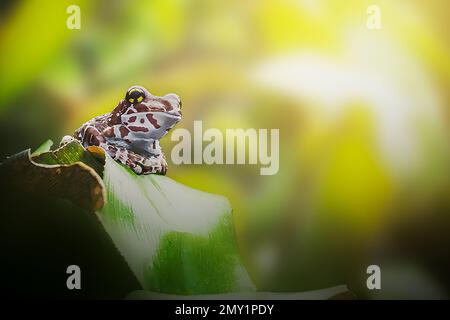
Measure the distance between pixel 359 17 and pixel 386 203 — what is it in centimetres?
108

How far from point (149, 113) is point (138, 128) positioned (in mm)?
107

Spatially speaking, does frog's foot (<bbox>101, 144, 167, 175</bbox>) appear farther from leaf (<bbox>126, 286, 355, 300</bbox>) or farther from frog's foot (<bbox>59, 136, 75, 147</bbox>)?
leaf (<bbox>126, 286, 355, 300</bbox>)

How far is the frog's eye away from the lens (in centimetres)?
379

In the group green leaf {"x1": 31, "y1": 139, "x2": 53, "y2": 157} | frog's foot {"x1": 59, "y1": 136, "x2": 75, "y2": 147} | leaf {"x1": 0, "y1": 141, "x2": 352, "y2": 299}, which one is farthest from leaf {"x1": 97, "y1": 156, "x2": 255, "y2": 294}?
green leaf {"x1": 31, "y1": 139, "x2": 53, "y2": 157}

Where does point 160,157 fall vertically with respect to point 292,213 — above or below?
above

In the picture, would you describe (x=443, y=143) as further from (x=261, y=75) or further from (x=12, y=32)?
(x=12, y=32)

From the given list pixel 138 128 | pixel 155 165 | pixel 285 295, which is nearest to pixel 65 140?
pixel 138 128

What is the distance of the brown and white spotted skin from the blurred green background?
53mm

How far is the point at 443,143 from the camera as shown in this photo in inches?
150

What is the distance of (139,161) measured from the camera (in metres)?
3.79

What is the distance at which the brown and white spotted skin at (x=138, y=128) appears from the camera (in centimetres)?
379

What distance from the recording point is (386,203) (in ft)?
12.5
